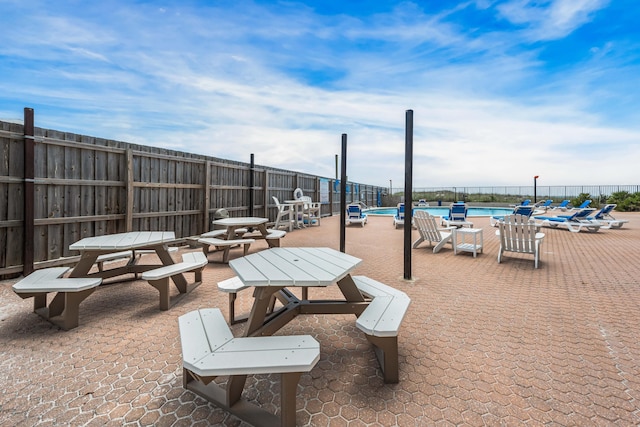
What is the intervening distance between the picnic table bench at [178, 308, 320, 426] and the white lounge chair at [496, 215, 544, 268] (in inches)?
203

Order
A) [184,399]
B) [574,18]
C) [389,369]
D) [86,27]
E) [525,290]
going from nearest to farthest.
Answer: [184,399], [389,369], [525,290], [86,27], [574,18]

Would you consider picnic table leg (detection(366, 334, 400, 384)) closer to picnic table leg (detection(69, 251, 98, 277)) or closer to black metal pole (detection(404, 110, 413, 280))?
black metal pole (detection(404, 110, 413, 280))

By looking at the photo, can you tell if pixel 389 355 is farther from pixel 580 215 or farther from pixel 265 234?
pixel 580 215

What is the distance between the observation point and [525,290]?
12.0ft

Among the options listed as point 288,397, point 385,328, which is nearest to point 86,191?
point 288,397

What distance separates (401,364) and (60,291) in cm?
290

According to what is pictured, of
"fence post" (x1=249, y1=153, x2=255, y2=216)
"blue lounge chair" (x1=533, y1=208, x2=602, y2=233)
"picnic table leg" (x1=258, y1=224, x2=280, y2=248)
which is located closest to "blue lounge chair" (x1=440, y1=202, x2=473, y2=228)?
"blue lounge chair" (x1=533, y1=208, x2=602, y2=233)

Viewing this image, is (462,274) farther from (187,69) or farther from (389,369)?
(187,69)

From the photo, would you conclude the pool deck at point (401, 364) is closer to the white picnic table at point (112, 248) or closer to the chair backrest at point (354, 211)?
the white picnic table at point (112, 248)

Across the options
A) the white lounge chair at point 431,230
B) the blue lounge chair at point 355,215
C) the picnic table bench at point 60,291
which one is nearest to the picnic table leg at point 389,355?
the picnic table bench at point 60,291

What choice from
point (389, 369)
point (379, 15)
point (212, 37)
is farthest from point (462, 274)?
point (212, 37)

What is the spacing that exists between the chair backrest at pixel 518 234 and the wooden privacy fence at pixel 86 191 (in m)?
6.64

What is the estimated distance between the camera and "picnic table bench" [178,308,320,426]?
125 centimetres

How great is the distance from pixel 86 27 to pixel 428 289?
7271 millimetres
